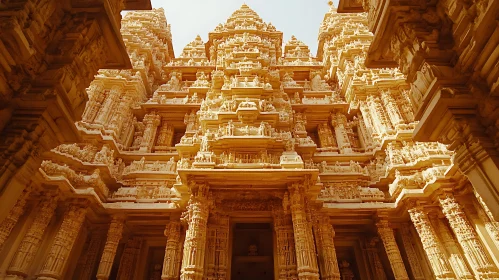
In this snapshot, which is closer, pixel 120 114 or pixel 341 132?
pixel 120 114

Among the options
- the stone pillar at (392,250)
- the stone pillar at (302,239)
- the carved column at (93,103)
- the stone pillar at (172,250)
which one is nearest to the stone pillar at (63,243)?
the stone pillar at (172,250)

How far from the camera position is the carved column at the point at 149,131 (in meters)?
17.2

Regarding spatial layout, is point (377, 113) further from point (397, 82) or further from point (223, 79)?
point (223, 79)

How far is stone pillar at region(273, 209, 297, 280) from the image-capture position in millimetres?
10555

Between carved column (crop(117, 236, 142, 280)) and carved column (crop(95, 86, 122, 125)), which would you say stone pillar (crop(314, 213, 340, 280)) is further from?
carved column (crop(95, 86, 122, 125))

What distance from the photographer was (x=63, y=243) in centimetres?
1163

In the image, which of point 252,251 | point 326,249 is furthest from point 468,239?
point 252,251

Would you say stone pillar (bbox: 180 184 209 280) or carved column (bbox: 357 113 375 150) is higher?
carved column (bbox: 357 113 375 150)

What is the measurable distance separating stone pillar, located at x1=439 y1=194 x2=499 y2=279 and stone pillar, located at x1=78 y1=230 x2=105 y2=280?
1431 cm

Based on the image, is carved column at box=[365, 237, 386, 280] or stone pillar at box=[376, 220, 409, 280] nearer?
stone pillar at box=[376, 220, 409, 280]

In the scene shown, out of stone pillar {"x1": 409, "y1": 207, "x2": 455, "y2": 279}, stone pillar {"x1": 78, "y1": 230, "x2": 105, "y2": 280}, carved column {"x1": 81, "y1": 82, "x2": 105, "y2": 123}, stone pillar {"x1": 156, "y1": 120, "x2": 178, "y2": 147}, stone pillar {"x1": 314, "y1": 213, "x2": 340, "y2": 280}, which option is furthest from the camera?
stone pillar {"x1": 156, "y1": 120, "x2": 178, "y2": 147}

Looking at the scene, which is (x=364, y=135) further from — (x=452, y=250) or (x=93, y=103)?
(x=93, y=103)

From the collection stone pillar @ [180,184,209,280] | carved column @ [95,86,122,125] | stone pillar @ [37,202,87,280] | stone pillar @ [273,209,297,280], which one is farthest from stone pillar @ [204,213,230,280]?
carved column @ [95,86,122,125]

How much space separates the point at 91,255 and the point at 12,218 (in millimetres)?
3574
